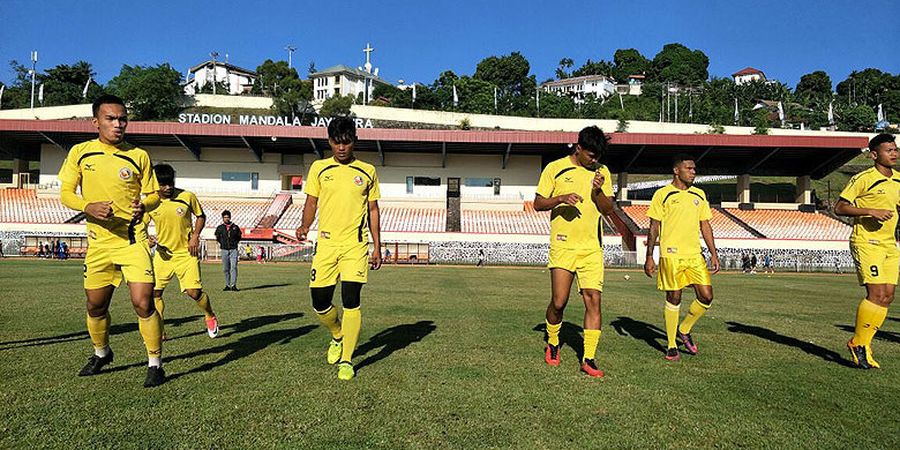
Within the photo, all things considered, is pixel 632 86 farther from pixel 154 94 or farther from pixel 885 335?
pixel 885 335

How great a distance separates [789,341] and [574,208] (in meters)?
3.90

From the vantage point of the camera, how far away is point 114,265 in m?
4.89

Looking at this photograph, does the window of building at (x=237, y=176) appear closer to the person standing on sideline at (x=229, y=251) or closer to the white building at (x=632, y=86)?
the person standing on sideline at (x=229, y=251)

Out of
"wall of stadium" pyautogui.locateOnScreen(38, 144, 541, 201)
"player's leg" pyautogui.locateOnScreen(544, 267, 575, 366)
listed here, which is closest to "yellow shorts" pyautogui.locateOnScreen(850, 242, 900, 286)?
"player's leg" pyautogui.locateOnScreen(544, 267, 575, 366)

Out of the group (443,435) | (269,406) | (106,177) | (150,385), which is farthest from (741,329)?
(106,177)

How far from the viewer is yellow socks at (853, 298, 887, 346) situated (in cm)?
592

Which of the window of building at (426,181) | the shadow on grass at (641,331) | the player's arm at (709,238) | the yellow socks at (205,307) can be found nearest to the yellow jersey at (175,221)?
the yellow socks at (205,307)

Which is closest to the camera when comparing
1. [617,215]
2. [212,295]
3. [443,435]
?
[443,435]

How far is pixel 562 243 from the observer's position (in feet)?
18.5

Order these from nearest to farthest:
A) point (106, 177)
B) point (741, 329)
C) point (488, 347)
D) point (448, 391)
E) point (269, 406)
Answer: point (269, 406)
point (448, 391)
point (106, 177)
point (488, 347)
point (741, 329)

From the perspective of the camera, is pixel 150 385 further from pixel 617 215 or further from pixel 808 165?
pixel 808 165

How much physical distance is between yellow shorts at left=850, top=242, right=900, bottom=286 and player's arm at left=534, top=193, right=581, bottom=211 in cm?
346

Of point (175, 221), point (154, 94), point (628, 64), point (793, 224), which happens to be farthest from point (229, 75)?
point (175, 221)

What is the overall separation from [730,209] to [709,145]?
5834 mm
